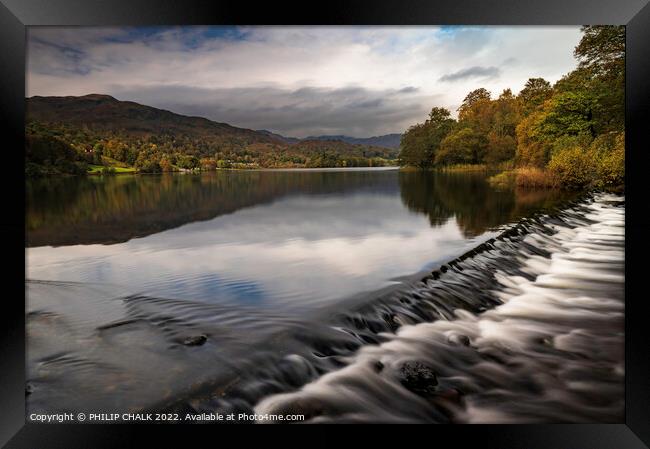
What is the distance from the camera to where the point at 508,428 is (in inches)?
96.7

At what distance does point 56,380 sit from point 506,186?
15.8 meters

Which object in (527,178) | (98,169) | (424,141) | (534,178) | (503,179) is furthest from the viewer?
(424,141)

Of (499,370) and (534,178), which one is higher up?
→ (534,178)

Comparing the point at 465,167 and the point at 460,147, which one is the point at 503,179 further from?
the point at 460,147

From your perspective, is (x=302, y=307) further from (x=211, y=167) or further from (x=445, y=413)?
(x=211, y=167)

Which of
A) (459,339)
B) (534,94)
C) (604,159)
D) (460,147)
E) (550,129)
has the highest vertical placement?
(534,94)

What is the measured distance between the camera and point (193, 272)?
6.38m

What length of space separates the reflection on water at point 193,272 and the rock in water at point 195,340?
0.04 metres

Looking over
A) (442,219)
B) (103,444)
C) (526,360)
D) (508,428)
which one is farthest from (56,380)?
(442,219)

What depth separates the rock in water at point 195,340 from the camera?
12.1 ft

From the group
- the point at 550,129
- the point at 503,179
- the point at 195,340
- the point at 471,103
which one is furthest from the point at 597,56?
the point at 503,179

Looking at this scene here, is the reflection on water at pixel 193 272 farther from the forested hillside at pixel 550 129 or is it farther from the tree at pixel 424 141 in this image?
the tree at pixel 424 141

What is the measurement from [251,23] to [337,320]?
285cm

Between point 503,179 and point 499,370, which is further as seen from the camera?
point 503,179
